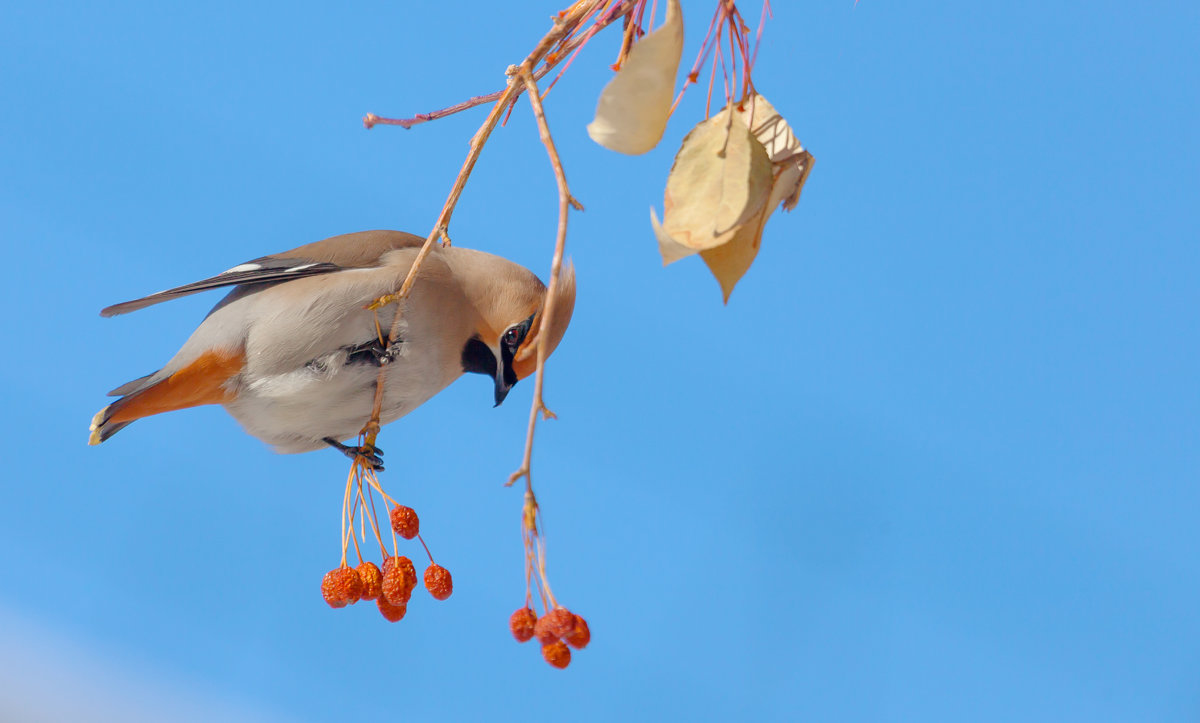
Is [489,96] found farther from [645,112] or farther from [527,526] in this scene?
[527,526]

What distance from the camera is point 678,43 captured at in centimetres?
70

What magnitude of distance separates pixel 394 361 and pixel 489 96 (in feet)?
1.21

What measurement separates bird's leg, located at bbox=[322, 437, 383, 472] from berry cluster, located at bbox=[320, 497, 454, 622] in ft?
0.32

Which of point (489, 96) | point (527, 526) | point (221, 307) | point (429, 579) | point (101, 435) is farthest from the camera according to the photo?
point (221, 307)

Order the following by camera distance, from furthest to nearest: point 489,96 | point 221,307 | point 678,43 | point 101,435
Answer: point 221,307 < point 101,435 < point 489,96 < point 678,43

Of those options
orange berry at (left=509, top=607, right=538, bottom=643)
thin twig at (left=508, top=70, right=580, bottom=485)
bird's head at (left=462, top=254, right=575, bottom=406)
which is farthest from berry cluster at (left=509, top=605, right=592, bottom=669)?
bird's head at (left=462, top=254, right=575, bottom=406)

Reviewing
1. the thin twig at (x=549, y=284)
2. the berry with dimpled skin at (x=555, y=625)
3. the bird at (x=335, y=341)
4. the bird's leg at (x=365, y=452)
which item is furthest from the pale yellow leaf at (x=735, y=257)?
the bird's leg at (x=365, y=452)

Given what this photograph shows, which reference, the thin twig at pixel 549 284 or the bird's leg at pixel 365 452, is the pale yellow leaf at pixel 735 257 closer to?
the thin twig at pixel 549 284

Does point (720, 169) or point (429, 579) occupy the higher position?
point (720, 169)

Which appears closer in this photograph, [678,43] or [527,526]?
[527,526]

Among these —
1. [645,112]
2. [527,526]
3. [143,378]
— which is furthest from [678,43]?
[143,378]

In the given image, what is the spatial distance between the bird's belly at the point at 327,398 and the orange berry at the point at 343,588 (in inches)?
8.6

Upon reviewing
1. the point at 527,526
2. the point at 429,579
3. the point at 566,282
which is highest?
the point at 566,282

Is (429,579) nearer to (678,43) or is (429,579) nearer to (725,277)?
(725,277)
